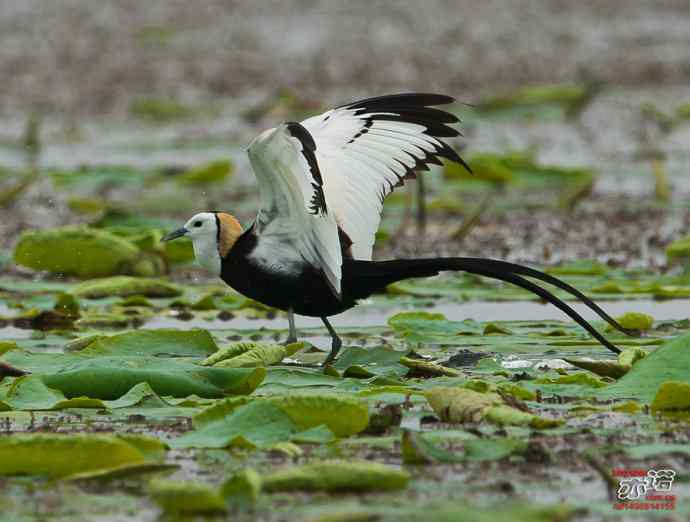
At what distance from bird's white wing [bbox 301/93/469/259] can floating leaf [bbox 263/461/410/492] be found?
257 cm

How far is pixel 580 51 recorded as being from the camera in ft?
74.8

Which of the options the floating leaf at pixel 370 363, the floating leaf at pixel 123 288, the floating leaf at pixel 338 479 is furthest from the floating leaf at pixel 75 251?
the floating leaf at pixel 338 479

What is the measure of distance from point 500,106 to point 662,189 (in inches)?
169

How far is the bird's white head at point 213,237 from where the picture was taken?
6410mm

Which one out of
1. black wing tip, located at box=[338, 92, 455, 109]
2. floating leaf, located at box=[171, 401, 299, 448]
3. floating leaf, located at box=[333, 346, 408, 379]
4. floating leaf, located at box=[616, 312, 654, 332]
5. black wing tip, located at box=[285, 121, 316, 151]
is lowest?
floating leaf, located at box=[171, 401, 299, 448]

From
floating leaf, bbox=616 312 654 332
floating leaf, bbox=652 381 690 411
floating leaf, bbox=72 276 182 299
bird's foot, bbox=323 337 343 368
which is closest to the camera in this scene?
floating leaf, bbox=652 381 690 411

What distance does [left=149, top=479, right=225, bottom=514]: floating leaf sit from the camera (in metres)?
3.77

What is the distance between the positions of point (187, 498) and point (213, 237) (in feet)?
9.02

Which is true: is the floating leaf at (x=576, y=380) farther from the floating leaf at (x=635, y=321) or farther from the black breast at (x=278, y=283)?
the floating leaf at (x=635, y=321)

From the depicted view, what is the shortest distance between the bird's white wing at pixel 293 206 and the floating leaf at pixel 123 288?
2.04 meters

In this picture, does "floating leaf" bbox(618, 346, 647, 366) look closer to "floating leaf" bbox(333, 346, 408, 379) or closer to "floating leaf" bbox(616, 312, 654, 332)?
"floating leaf" bbox(333, 346, 408, 379)

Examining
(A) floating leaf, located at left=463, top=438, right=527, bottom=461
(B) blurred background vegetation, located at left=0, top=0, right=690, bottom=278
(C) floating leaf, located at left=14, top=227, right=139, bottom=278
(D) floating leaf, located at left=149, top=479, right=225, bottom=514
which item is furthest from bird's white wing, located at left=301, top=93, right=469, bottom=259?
(D) floating leaf, located at left=149, top=479, right=225, bottom=514

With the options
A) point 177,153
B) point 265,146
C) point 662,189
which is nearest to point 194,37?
point 177,153

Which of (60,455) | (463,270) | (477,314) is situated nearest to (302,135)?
(463,270)
